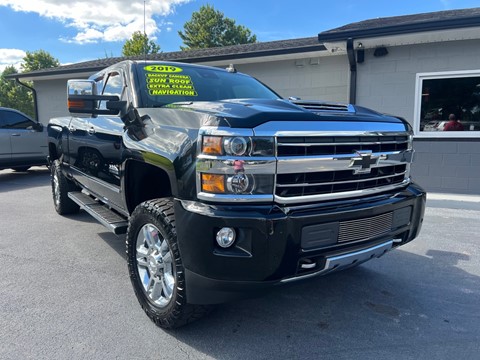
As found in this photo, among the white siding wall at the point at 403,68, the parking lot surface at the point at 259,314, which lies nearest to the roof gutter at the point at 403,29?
the white siding wall at the point at 403,68

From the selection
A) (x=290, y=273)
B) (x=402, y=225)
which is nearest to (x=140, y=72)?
(x=290, y=273)

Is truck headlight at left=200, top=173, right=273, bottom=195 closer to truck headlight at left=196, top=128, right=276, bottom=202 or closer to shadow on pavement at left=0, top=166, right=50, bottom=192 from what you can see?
truck headlight at left=196, top=128, right=276, bottom=202

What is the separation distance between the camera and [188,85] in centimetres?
362

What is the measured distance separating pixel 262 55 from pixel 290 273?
8.04 m

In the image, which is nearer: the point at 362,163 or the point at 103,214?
the point at 362,163

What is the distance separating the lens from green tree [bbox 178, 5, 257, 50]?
47281mm

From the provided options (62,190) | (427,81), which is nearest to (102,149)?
(62,190)

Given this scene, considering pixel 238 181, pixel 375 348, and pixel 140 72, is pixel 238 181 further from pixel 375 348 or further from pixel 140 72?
pixel 140 72

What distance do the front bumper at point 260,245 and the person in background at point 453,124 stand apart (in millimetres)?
6479

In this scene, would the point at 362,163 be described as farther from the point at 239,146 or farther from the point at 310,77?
the point at 310,77

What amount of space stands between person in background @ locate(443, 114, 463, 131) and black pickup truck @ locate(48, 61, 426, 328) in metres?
5.57

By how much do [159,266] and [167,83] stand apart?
67.5 inches

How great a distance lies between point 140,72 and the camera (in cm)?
350

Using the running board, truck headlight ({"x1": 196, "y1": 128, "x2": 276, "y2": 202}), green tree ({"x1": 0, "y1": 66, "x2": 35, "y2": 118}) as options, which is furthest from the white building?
green tree ({"x1": 0, "y1": 66, "x2": 35, "y2": 118})
